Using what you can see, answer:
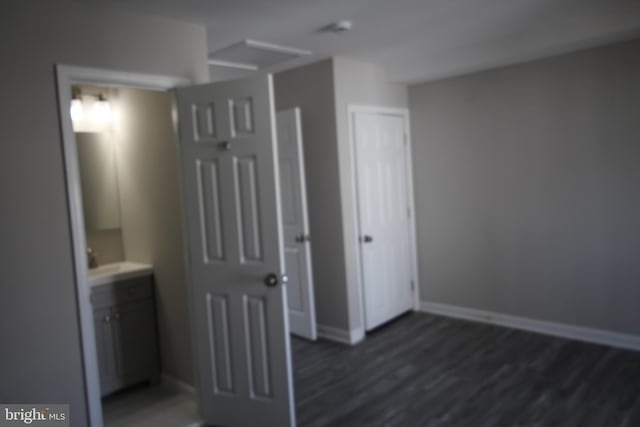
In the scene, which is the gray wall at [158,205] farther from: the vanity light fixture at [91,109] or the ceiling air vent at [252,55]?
the ceiling air vent at [252,55]

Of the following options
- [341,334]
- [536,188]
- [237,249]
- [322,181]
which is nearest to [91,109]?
[237,249]

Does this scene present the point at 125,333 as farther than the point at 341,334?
No

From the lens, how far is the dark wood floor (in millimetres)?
2807

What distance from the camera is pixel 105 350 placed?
324cm

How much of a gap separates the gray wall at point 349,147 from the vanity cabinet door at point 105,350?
6.20 ft

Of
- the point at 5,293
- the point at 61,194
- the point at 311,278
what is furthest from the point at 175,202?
the point at 311,278

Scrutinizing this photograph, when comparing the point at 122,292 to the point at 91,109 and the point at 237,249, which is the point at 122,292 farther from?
the point at 91,109

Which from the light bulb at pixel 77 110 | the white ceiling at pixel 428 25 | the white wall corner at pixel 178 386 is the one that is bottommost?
the white wall corner at pixel 178 386

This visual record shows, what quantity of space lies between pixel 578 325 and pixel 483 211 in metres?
1.21

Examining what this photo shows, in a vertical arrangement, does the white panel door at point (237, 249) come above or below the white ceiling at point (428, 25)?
below

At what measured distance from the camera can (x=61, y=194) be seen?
2342 millimetres

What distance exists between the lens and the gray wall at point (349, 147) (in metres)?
4.03

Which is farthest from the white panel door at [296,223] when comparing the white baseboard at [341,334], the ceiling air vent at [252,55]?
the ceiling air vent at [252,55]

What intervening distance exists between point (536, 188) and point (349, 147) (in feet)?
5.28
